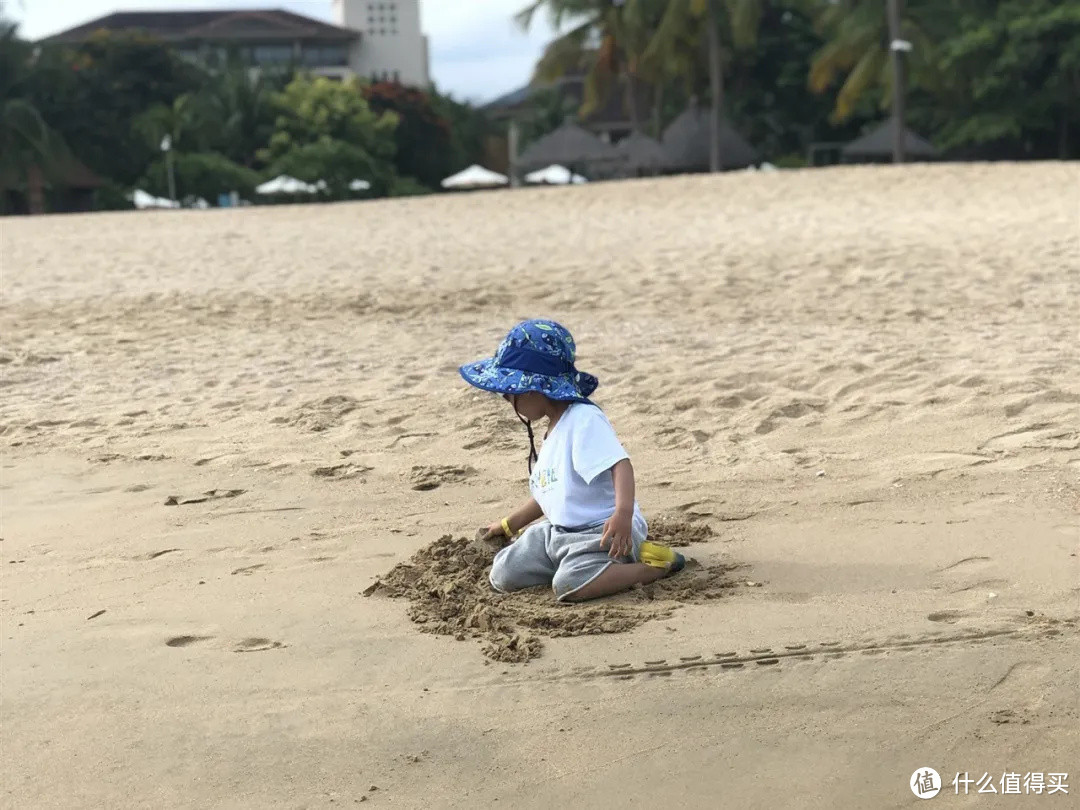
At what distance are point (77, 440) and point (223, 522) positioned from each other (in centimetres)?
160

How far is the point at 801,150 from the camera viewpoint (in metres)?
34.2

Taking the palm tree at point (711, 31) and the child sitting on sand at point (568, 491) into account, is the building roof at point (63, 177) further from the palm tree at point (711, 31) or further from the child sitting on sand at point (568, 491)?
the child sitting on sand at point (568, 491)

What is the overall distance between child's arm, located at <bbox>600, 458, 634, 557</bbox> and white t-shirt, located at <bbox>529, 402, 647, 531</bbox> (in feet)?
0.18

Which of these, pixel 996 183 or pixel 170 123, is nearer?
pixel 996 183

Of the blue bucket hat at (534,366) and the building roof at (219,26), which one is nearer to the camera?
the blue bucket hat at (534,366)

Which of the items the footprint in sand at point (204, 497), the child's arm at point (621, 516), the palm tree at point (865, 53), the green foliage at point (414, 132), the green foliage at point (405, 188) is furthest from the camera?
the green foliage at point (414, 132)

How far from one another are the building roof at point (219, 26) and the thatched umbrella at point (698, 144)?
90.8 feet

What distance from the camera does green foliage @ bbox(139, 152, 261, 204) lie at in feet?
114

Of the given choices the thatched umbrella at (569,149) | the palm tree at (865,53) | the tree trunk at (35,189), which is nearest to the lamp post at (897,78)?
the palm tree at (865,53)

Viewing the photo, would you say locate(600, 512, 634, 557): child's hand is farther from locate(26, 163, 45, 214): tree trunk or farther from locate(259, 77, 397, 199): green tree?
locate(259, 77, 397, 199): green tree

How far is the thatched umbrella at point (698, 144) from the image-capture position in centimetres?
2888

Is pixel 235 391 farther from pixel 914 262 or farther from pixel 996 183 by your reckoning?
pixel 996 183

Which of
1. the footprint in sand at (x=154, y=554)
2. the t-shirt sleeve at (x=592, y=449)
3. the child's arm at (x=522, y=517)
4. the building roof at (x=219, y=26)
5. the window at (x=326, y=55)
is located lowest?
the footprint in sand at (x=154, y=554)

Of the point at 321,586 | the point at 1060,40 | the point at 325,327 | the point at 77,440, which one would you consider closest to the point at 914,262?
the point at 325,327
